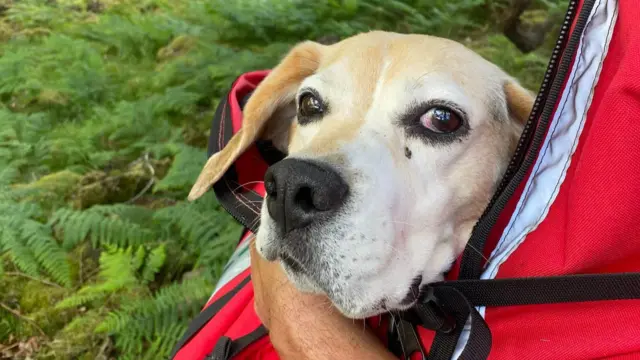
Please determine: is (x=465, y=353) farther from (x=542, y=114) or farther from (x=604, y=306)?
(x=542, y=114)

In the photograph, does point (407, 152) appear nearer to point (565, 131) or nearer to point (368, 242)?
point (368, 242)

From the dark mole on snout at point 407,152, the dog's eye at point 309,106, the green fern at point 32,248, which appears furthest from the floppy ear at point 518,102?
the green fern at point 32,248

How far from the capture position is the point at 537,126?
1644 millimetres

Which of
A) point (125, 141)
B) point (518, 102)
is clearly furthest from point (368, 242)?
point (125, 141)

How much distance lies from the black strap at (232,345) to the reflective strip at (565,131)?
1217mm

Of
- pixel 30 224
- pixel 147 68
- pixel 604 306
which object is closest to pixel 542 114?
pixel 604 306

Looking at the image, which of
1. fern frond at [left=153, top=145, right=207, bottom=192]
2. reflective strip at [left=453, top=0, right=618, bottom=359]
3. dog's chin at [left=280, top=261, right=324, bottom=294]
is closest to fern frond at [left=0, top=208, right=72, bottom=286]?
fern frond at [left=153, top=145, right=207, bottom=192]

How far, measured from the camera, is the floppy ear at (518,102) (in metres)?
2.29

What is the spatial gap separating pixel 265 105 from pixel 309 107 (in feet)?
0.94

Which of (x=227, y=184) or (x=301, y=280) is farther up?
(x=301, y=280)

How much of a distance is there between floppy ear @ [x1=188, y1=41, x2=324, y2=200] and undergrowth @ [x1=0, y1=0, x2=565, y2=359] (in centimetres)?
176

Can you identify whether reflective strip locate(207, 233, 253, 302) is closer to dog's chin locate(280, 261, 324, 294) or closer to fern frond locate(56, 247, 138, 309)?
dog's chin locate(280, 261, 324, 294)

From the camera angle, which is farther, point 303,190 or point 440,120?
point 440,120

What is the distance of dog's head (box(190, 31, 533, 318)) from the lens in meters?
→ 1.72
